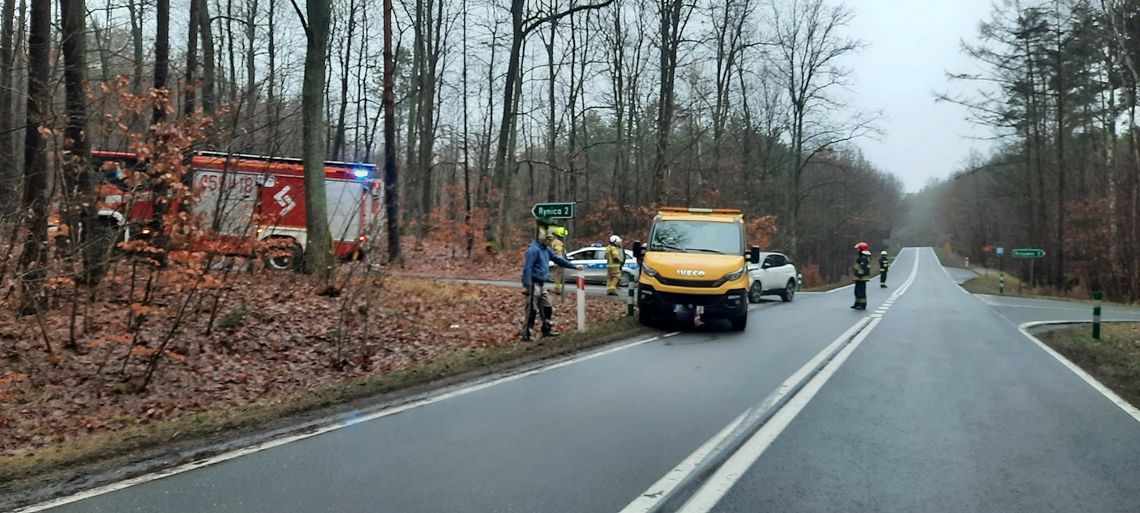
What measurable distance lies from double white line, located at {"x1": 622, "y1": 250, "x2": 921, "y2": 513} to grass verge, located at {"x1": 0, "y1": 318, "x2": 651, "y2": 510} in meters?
3.46

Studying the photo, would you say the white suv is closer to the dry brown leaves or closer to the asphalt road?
the dry brown leaves

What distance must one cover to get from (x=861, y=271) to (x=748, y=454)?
15891 mm

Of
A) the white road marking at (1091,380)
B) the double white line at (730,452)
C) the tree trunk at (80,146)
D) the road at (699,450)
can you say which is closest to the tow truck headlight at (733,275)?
the road at (699,450)

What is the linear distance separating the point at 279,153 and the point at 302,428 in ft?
20.4

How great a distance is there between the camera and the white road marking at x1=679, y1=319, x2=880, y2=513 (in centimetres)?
490

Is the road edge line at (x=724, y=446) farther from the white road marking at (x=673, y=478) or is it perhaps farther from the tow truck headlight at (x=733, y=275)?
the tow truck headlight at (x=733, y=275)

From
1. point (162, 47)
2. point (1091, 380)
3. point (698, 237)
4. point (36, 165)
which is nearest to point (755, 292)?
point (698, 237)

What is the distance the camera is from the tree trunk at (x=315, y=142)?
15359mm

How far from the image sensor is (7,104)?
1341 cm

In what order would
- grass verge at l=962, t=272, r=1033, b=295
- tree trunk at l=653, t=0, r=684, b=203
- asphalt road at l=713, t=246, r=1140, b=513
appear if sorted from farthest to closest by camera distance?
1. grass verge at l=962, t=272, r=1033, b=295
2. tree trunk at l=653, t=0, r=684, b=203
3. asphalt road at l=713, t=246, r=1140, b=513

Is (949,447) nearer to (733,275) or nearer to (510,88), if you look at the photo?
(733,275)

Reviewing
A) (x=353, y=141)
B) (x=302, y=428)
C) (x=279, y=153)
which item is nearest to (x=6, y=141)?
(x=279, y=153)

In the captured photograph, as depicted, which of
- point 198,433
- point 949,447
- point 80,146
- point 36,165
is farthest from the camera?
point 80,146

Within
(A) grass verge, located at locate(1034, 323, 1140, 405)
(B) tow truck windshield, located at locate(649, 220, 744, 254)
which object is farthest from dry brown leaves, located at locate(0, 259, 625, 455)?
(A) grass verge, located at locate(1034, 323, 1140, 405)
